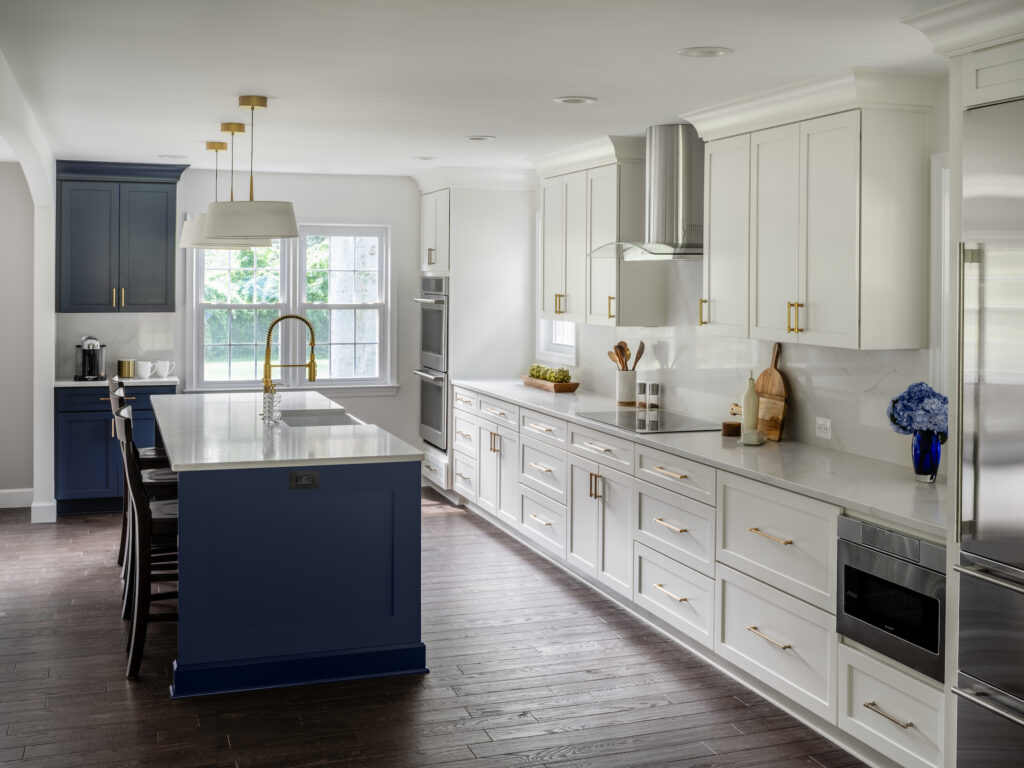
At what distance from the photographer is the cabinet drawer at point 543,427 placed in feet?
18.1

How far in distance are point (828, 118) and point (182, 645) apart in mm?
3210

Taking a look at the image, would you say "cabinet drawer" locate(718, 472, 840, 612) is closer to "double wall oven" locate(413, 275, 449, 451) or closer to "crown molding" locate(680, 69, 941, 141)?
"crown molding" locate(680, 69, 941, 141)

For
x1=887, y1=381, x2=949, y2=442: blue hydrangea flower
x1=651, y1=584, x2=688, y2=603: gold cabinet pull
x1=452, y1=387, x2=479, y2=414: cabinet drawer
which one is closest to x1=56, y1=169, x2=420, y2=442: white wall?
x1=452, y1=387, x2=479, y2=414: cabinet drawer

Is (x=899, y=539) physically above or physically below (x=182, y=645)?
above

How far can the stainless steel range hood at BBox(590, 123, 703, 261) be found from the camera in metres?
5.02

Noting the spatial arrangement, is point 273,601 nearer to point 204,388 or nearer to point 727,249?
point 727,249

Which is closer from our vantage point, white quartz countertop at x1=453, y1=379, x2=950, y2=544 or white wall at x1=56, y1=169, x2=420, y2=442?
white quartz countertop at x1=453, y1=379, x2=950, y2=544

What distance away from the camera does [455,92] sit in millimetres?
4398

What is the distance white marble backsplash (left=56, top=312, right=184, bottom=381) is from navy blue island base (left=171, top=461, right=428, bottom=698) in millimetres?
3936

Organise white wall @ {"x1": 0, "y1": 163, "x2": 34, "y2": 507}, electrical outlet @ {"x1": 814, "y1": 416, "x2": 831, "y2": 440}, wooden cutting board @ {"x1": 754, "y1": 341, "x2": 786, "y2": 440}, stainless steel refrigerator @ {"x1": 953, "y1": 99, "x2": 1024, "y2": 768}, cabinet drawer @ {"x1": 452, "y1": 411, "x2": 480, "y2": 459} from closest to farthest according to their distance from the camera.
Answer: stainless steel refrigerator @ {"x1": 953, "y1": 99, "x2": 1024, "y2": 768}
electrical outlet @ {"x1": 814, "y1": 416, "x2": 831, "y2": 440}
wooden cutting board @ {"x1": 754, "y1": 341, "x2": 786, "y2": 440}
cabinet drawer @ {"x1": 452, "y1": 411, "x2": 480, "y2": 459}
white wall @ {"x1": 0, "y1": 163, "x2": 34, "y2": 507}

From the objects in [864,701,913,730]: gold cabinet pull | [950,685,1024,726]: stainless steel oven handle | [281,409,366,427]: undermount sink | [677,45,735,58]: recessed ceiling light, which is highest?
[677,45,735,58]: recessed ceiling light

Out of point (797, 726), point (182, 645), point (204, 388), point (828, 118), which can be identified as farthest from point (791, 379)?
point (204, 388)

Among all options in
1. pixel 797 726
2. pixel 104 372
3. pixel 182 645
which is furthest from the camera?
pixel 104 372

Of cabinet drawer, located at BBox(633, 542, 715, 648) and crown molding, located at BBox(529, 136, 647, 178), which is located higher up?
crown molding, located at BBox(529, 136, 647, 178)
